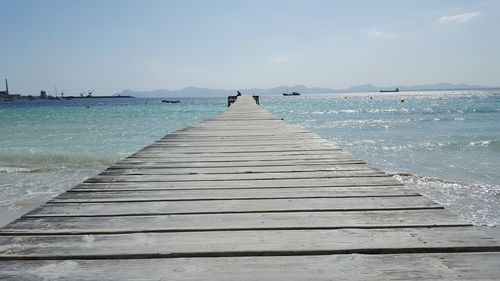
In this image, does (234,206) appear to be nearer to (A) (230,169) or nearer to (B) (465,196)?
(A) (230,169)

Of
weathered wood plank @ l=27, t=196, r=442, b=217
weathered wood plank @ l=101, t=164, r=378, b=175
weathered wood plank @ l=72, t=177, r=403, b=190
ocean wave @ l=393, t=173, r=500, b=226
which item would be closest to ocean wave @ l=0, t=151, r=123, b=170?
weathered wood plank @ l=101, t=164, r=378, b=175

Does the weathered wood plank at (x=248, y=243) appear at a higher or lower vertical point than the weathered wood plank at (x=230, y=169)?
lower

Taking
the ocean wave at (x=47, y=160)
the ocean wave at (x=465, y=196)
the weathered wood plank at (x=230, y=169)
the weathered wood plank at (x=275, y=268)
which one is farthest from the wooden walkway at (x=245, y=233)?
the ocean wave at (x=47, y=160)

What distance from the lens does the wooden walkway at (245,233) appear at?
1.53 m

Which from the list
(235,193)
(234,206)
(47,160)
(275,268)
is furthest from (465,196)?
(47,160)

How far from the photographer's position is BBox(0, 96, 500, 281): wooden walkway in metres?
1.53

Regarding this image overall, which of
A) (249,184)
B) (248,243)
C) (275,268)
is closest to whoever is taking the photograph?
(275,268)

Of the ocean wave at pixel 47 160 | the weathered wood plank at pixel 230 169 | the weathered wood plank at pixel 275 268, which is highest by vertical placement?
the weathered wood plank at pixel 230 169

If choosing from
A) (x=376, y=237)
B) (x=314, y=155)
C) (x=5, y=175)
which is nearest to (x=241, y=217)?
(x=376, y=237)

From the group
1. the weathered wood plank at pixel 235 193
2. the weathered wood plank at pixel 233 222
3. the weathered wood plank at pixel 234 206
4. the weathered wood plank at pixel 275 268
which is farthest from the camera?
the weathered wood plank at pixel 235 193

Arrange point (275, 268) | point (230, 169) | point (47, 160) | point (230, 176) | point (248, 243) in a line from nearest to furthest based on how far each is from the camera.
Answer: point (275, 268)
point (248, 243)
point (230, 176)
point (230, 169)
point (47, 160)

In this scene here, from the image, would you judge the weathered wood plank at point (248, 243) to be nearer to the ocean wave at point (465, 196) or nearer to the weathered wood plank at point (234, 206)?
the weathered wood plank at point (234, 206)

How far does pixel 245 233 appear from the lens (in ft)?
6.32

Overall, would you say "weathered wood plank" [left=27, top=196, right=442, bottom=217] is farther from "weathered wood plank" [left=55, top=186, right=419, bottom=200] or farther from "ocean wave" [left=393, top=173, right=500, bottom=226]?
"ocean wave" [left=393, top=173, right=500, bottom=226]
